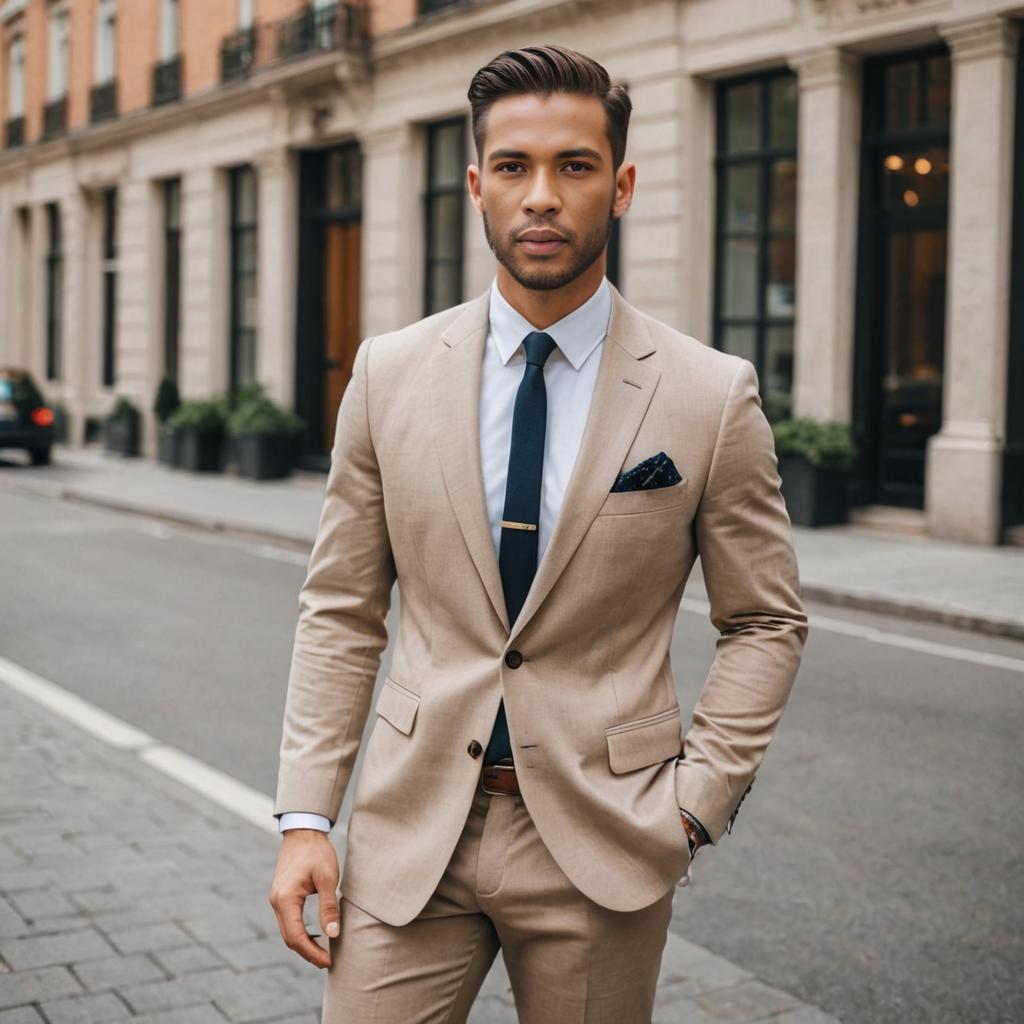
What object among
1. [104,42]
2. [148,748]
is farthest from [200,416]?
[148,748]

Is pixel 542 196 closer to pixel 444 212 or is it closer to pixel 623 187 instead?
pixel 623 187

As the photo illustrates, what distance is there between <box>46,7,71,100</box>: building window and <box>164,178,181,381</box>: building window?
6012 mm

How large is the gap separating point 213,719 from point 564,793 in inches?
210

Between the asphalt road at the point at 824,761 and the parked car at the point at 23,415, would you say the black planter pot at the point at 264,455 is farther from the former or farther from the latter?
the asphalt road at the point at 824,761

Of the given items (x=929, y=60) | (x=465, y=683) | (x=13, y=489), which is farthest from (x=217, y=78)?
(x=465, y=683)

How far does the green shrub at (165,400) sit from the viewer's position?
26016 millimetres

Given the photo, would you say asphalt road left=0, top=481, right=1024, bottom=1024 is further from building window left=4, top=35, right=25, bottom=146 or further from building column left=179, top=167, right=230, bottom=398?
building window left=4, top=35, right=25, bottom=146

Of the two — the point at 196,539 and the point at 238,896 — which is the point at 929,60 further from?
the point at 238,896

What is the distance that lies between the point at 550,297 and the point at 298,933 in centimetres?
104

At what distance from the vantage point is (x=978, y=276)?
14.1 metres

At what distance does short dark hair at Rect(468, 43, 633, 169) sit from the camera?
2.21 m

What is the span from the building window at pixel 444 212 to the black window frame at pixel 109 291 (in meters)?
11.2

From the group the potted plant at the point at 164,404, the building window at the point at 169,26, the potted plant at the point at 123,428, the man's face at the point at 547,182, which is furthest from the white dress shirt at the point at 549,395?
the building window at the point at 169,26

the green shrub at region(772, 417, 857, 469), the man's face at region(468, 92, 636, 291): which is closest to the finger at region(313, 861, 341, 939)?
the man's face at region(468, 92, 636, 291)
